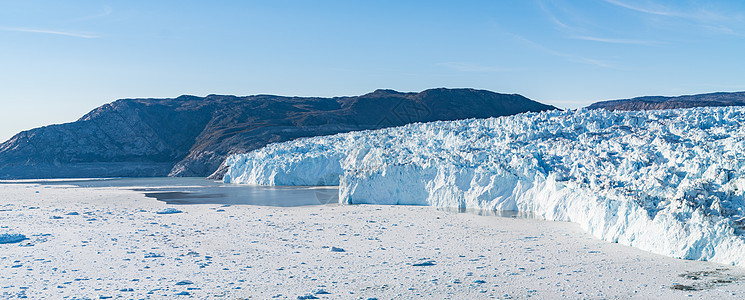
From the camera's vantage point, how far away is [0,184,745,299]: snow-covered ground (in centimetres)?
895

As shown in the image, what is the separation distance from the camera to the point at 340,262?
36.8 ft

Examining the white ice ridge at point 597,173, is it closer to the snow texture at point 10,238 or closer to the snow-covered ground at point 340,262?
the snow-covered ground at point 340,262

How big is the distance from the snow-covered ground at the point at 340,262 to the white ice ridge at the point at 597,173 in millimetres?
670

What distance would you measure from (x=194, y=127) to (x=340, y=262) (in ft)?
281

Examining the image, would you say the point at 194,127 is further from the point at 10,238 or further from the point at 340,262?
the point at 340,262

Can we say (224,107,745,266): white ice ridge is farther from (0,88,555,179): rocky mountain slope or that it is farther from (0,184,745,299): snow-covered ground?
(0,88,555,179): rocky mountain slope

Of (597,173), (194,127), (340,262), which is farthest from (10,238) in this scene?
(194,127)

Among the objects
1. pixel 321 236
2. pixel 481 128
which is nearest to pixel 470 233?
pixel 321 236

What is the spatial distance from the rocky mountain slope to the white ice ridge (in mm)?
35308

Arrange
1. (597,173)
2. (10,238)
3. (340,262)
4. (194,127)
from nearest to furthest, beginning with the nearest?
1. (340,262)
2. (10,238)
3. (597,173)
4. (194,127)

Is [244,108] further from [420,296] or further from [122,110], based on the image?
[420,296]

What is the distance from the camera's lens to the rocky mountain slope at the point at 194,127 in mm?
68938

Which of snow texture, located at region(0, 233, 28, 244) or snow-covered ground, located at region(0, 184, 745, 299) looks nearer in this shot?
snow-covered ground, located at region(0, 184, 745, 299)

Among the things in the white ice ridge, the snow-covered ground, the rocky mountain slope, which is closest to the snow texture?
the snow-covered ground
